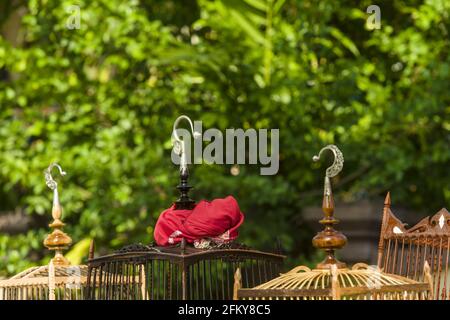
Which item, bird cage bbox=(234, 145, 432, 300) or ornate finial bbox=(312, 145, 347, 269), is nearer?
bird cage bbox=(234, 145, 432, 300)

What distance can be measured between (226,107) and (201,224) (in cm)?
456

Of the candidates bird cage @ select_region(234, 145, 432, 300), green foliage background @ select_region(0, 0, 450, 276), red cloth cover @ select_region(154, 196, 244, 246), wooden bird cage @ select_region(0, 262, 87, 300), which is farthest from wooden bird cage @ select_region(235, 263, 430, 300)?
green foliage background @ select_region(0, 0, 450, 276)

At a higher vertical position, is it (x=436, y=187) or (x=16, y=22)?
(x=16, y=22)

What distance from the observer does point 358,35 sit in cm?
1009

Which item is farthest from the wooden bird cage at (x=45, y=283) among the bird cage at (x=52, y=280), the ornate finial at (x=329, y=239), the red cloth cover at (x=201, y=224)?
the ornate finial at (x=329, y=239)

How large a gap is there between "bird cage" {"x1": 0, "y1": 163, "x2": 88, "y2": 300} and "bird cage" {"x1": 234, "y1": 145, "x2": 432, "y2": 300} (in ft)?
3.24

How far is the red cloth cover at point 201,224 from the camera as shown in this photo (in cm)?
459

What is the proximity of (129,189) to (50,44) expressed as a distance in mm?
1641

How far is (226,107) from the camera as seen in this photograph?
9094 millimetres

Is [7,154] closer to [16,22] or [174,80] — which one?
[174,80]

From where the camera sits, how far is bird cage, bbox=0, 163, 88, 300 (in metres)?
5.00

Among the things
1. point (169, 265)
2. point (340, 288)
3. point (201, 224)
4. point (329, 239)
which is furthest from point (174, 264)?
point (340, 288)

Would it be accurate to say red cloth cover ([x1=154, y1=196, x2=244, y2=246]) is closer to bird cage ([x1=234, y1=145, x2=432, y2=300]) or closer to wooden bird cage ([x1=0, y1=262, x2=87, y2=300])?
bird cage ([x1=234, y1=145, x2=432, y2=300])
